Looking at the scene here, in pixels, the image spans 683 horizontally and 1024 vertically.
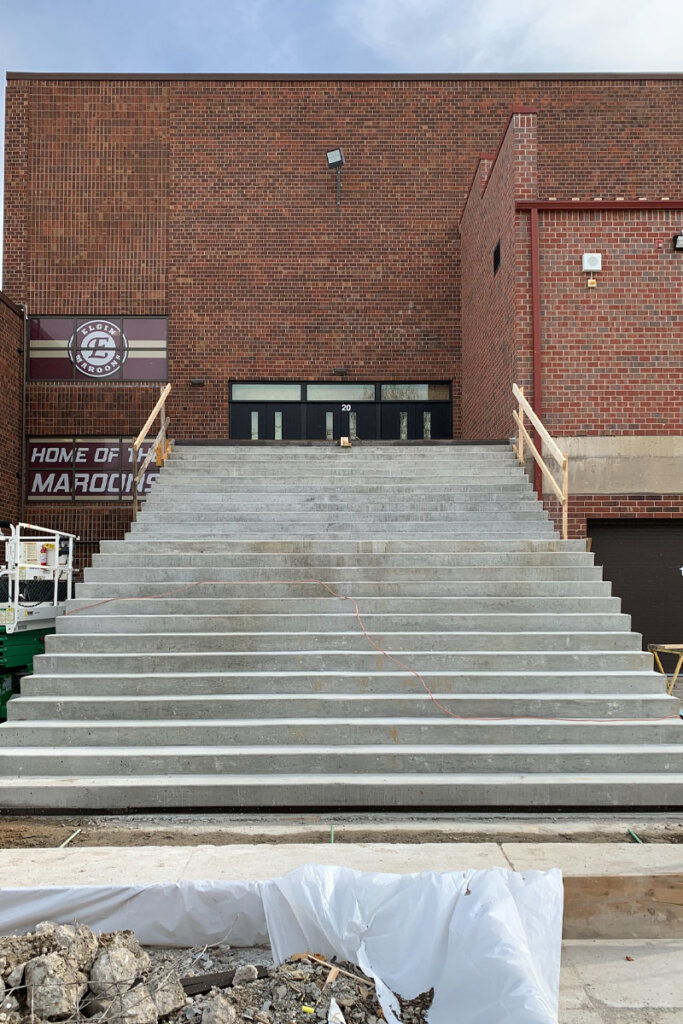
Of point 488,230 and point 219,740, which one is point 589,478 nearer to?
point 488,230

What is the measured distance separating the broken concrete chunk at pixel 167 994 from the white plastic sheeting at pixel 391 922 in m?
0.48

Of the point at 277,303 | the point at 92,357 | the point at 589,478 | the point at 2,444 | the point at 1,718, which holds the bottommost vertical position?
the point at 1,718

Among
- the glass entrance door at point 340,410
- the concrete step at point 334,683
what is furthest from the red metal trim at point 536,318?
the glass entrance door at point 340,410

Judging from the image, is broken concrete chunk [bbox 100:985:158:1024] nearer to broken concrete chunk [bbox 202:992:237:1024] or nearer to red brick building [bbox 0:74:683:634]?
broken concrete chunk [bbox 202:992:237:1024]

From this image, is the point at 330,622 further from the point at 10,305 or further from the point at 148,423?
→ the point at 10,305

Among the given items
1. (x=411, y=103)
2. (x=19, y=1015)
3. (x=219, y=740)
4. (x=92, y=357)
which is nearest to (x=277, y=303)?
(x=92, y=357)

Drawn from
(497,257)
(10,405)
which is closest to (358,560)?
(497,257)

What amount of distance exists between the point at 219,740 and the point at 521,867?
8.58ft

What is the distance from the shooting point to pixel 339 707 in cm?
634

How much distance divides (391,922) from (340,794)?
2319 mm

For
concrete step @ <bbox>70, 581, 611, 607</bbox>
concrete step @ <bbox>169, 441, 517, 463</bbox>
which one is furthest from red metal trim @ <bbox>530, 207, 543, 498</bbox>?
concrete step @ <bbox>70, 581, 611, 607</bbox>

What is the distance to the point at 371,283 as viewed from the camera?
15.8m

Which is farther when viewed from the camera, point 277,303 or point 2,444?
point 277,303

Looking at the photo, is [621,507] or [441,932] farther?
[621,507]
